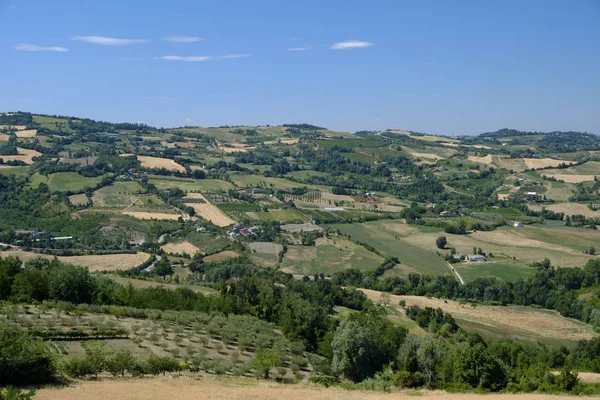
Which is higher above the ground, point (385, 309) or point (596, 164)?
point (596, 164)

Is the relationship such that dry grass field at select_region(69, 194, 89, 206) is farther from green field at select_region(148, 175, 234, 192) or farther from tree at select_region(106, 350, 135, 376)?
tree at select_region(106, 350, 135, 376)

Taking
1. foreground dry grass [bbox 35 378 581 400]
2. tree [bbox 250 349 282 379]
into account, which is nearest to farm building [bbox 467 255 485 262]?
tree [bbox 250 349 282 379]

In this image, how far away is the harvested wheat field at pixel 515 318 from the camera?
218 ft

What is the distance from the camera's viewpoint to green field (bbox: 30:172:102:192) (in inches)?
5197

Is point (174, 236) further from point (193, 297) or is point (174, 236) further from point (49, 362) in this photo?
point (49, 362)

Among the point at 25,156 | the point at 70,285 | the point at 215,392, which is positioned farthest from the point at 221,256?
the point at 25,156

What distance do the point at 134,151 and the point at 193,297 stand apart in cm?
13264

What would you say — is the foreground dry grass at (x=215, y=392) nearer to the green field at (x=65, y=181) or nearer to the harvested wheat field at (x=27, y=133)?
the green field at (x=65, y=181)

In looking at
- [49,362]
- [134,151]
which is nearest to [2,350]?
[49,362]

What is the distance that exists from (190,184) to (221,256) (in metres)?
57.0

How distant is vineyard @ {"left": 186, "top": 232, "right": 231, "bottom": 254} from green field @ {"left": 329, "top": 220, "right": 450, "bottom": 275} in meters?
23.9

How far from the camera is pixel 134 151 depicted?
611 ft

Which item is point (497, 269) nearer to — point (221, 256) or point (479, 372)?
point (221, 256)

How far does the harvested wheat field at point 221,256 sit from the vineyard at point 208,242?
1676 mm
